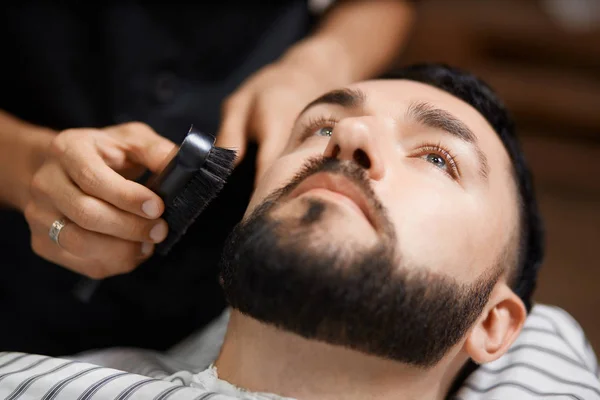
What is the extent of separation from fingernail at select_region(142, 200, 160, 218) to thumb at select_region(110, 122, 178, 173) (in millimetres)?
60

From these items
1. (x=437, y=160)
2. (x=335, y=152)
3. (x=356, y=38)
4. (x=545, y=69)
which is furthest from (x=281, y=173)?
(x=545, y=69)

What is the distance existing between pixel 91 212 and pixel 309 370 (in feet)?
1.08

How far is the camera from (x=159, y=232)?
32.2 inches

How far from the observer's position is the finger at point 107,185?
760 mm

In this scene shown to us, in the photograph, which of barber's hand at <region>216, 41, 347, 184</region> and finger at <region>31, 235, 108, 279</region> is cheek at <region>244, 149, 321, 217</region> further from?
finger at <region>31, 235, 108, 279</region>

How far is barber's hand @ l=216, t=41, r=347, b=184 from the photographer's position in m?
0.94

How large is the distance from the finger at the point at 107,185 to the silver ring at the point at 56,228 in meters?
0.07

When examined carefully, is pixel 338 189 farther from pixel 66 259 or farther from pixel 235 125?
pixel 66 259

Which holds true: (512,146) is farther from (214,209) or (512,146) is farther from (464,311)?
(214,209)

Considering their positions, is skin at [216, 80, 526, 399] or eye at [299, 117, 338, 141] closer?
skin at [216, 80, 526, 399]

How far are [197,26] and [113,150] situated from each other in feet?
1.36

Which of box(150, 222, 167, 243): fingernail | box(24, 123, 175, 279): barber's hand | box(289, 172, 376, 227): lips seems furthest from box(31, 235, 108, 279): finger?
box(289, 172, 376, 227): lips

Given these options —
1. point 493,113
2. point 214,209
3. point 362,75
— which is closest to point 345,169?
point 493,113

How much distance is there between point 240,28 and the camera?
3.90 ft
